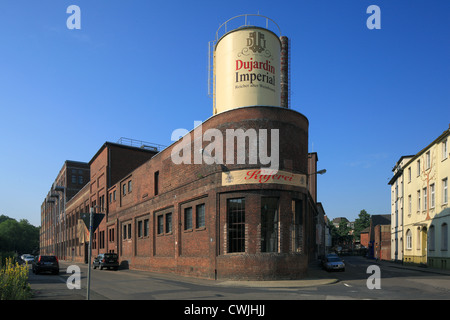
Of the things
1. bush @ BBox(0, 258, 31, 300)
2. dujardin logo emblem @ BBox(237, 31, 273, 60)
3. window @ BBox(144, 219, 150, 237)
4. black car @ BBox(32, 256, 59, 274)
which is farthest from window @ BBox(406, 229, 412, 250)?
bush @ BBox(0, 258, 31, 300)

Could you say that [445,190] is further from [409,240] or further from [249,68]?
[249,68]

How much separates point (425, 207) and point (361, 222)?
8569 centimetres

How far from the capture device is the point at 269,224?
23203 mm

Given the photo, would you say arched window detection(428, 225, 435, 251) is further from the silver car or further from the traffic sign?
the traffic sign

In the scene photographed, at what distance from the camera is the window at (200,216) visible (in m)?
26.7

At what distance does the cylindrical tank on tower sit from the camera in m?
27.1

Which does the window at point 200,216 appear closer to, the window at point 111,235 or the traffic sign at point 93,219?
the traffic sign at point 93,219

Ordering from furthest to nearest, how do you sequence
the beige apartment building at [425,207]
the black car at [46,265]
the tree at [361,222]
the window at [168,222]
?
1. the tree at [361,222]
2. the beige apartment building at [425,207]
3. the window at [168,222]
4. the black car at [46,265]

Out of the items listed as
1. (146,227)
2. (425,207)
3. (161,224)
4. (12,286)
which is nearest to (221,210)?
(161,224)

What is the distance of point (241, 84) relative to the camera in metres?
27.3

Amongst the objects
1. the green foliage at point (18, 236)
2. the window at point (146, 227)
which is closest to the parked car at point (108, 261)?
the window at point (146, 227)

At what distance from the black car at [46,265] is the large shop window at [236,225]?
15.3 m
